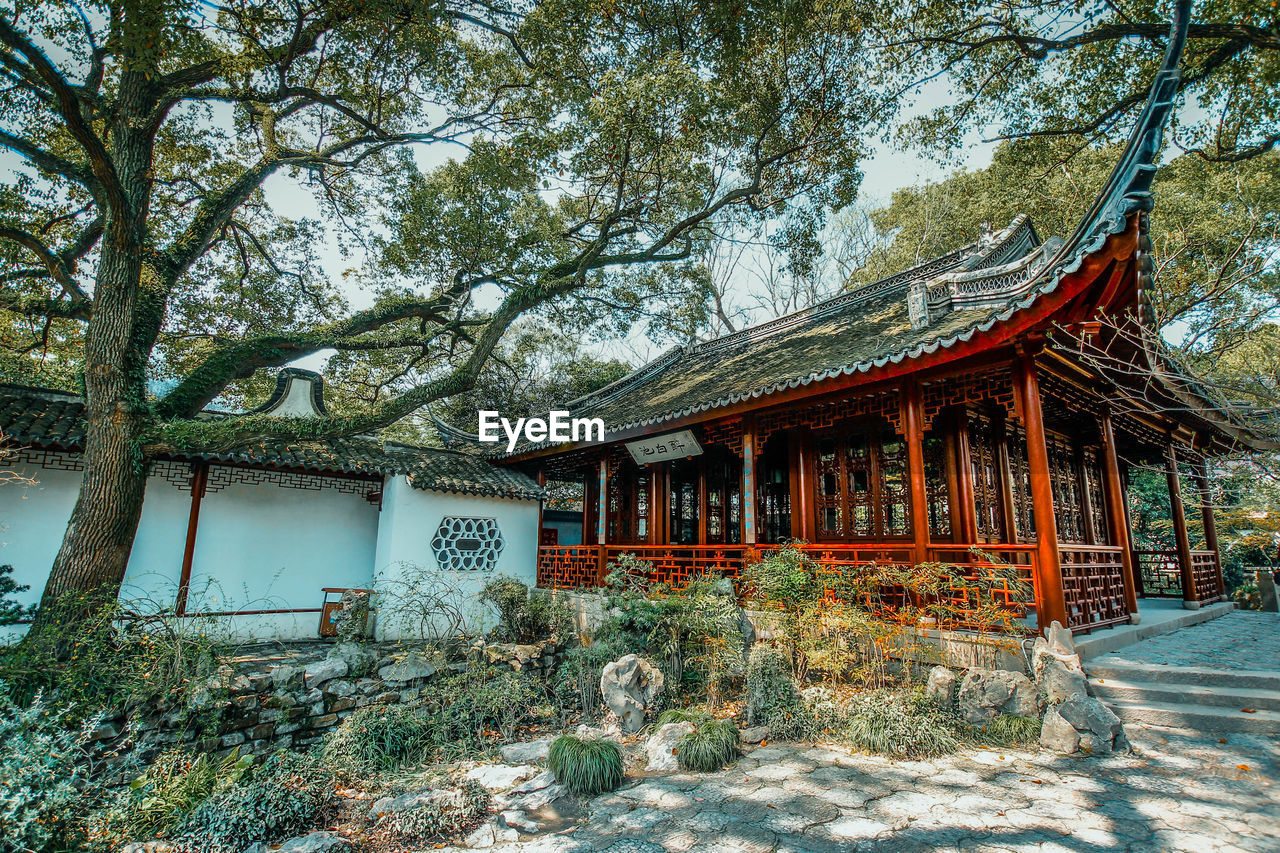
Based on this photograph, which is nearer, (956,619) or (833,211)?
(956,619)

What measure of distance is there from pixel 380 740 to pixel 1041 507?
555 cm

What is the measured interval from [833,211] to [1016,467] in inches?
216

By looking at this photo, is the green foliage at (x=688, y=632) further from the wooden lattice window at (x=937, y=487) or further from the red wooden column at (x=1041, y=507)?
the wooden lattice window at (x=937, y=487)

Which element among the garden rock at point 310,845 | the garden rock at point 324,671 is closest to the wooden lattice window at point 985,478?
the garden rock at point 310,845

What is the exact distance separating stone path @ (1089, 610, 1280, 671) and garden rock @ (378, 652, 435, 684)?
5529 millimetres

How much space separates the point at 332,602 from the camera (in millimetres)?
8805

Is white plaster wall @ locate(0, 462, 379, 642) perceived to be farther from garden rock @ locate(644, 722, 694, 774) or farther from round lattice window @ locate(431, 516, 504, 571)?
garden rock @ locate(644, 722, 694, 774)

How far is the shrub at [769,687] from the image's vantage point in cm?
490

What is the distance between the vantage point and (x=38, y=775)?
11.2 feet

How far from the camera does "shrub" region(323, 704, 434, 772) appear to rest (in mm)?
4688

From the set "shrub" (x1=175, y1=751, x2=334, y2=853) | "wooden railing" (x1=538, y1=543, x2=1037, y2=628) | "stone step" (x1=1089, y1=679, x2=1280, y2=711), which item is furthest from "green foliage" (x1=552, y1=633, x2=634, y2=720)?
"stone step" (x1=1089, y1=679, x2=1280, y2=711)

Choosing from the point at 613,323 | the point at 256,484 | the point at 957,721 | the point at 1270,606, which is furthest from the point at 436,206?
the point at 1270,606

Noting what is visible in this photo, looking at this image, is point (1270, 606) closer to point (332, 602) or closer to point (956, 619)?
point (956, 619)

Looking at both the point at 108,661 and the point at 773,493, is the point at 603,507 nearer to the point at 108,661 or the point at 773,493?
the point at 773,493
